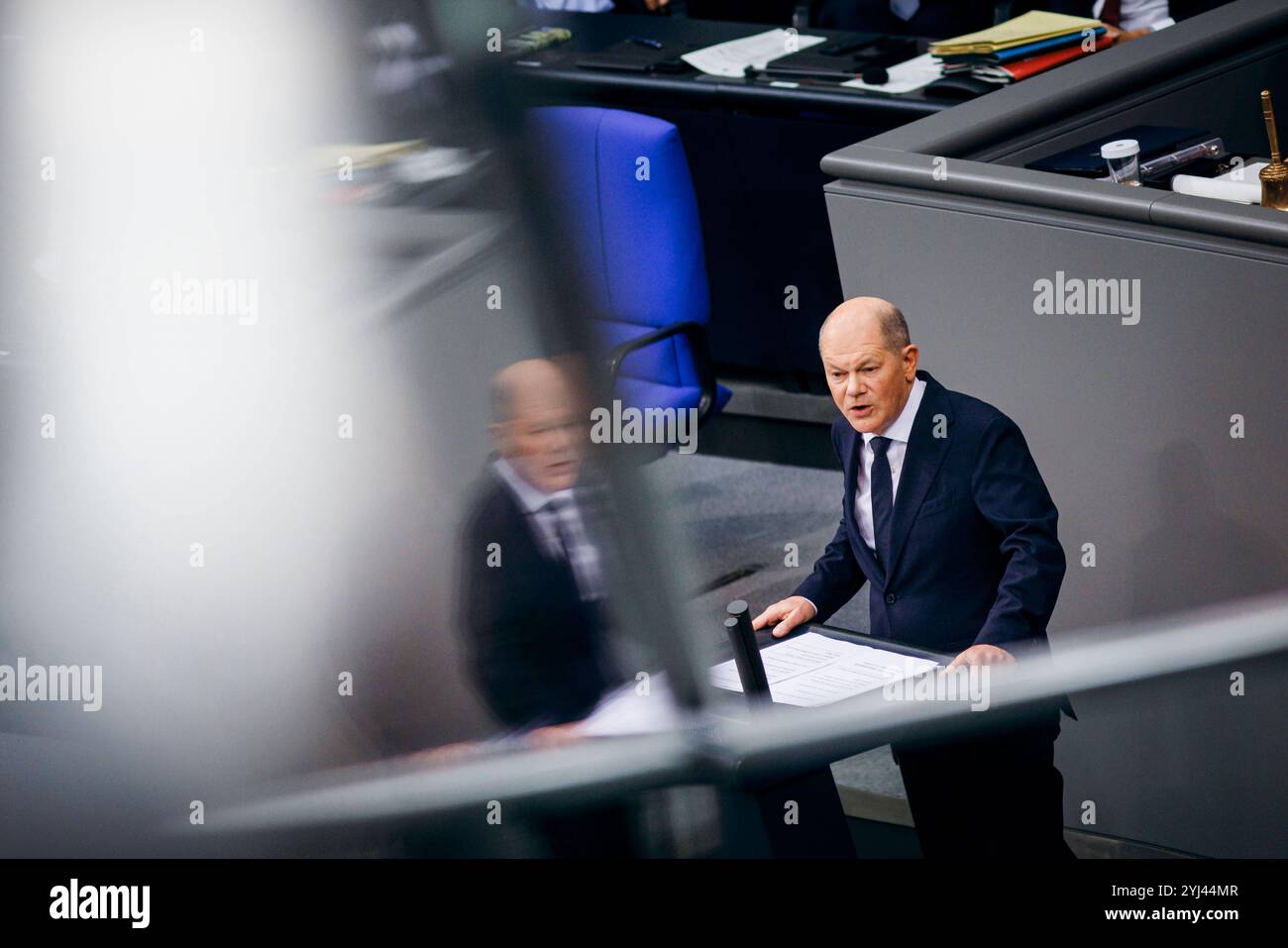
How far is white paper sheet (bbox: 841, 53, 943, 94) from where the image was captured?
415 cm

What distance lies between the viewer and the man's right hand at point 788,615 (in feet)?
7.64

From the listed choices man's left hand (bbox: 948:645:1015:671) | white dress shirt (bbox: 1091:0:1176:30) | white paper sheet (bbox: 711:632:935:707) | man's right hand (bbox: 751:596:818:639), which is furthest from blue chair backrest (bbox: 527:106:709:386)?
white dress shirt (bbox: 1091:0:1176:30)

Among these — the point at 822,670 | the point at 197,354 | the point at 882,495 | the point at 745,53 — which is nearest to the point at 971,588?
the point at 882,495

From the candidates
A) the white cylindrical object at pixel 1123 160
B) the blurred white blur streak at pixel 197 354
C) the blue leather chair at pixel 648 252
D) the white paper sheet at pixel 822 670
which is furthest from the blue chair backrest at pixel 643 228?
the blurred white blur streak at pixel 197 354

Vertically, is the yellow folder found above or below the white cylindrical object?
above

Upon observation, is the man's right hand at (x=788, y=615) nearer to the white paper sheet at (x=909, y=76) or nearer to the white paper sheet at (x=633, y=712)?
the white paper sheet at (x=633, y=712)

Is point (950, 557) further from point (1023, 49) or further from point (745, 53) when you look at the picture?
point (745, 53)

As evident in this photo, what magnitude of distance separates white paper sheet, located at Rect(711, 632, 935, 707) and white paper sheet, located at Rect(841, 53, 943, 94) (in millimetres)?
2208

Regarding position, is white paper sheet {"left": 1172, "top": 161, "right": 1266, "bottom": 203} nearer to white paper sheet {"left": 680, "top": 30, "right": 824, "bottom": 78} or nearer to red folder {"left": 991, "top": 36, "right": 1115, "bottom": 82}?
red folder {"left": 991, "top": 36, "right": 1115, "bottom": 82}

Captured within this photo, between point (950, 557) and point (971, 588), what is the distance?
0.05 m

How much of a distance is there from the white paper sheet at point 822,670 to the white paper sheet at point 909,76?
7.24ft
